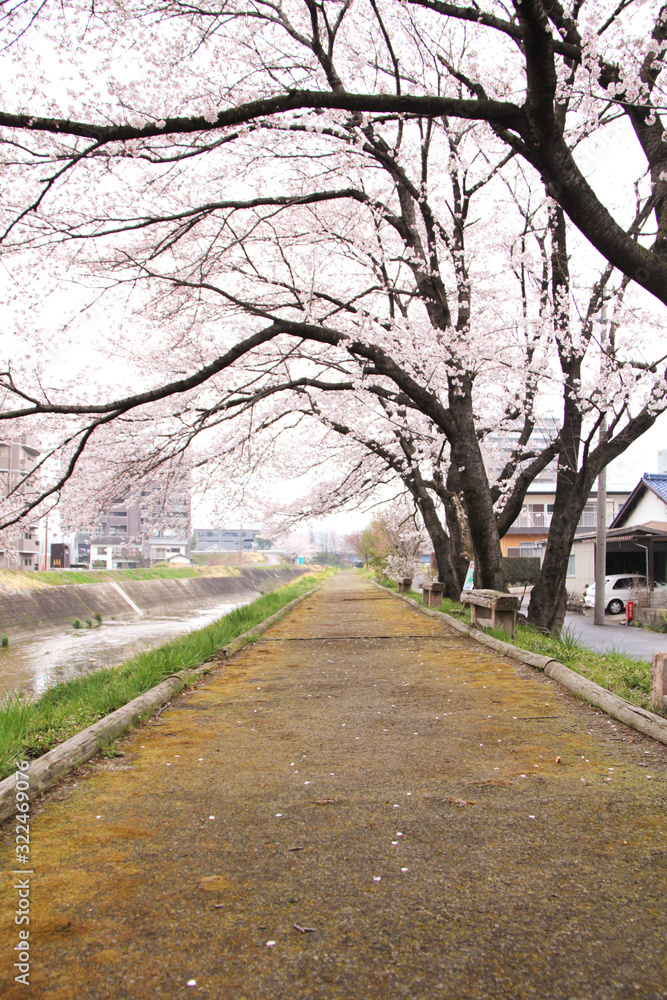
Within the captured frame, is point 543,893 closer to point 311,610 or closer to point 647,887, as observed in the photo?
point 647,887

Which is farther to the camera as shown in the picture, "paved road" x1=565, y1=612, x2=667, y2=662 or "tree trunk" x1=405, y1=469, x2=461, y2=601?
"tree trunk" x1=405, y1=469, x2=461, y2=601

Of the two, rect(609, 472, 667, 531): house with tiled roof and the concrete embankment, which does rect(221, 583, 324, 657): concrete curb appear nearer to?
the concrete embankment

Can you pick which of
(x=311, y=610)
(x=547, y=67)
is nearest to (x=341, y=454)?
(x=311, y=610)

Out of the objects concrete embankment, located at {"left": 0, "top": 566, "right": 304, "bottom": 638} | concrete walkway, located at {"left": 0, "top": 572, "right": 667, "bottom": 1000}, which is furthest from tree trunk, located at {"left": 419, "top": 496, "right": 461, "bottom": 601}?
concrete embankment, located at {"left": 0, "top": 566, "right": 304, "bottom": 638}

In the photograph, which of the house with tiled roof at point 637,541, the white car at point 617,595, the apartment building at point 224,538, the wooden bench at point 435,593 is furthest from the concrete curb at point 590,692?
the apartment building at point 224,538

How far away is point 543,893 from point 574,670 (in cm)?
387

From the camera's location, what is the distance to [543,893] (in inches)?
87.4

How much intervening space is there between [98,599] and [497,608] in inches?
910

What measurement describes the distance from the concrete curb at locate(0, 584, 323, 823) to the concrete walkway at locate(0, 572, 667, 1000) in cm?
11

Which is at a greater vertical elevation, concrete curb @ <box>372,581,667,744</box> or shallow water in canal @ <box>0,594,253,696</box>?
concrete curb @ <box>372,581,667,744</box>

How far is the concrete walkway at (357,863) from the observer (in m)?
1.83

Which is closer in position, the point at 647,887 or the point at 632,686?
the point at 647,887

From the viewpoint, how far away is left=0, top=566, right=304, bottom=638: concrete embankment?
2069cm

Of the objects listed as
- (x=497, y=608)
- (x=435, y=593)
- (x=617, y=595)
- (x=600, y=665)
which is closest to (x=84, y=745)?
(x=600, y=665)
